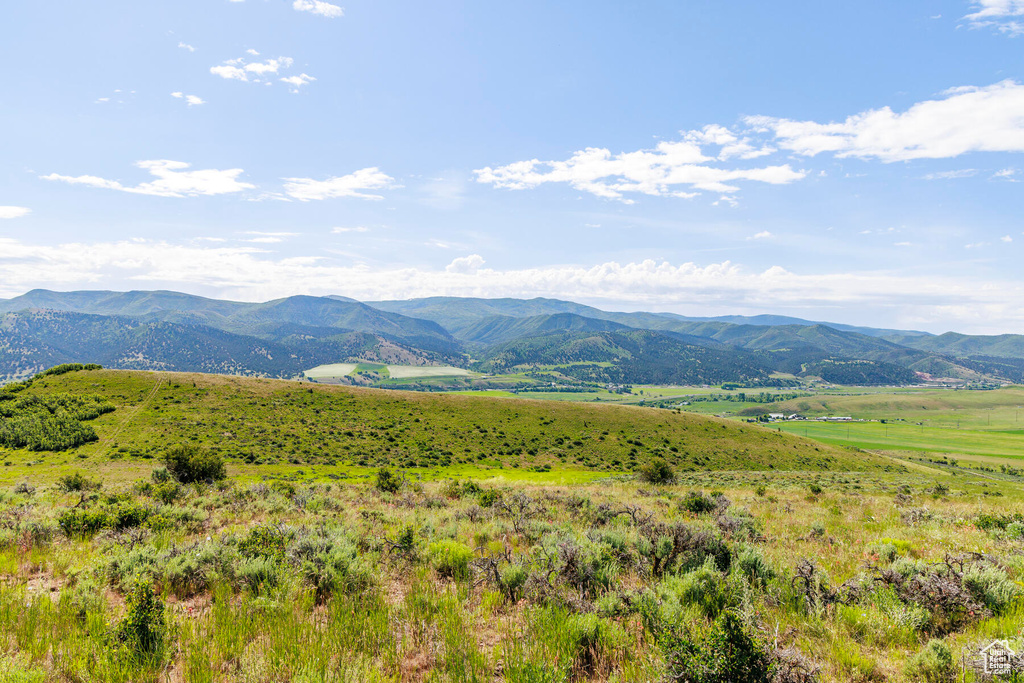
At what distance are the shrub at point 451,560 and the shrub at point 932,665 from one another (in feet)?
18.0

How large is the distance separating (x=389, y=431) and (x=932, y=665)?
7491 centimetres

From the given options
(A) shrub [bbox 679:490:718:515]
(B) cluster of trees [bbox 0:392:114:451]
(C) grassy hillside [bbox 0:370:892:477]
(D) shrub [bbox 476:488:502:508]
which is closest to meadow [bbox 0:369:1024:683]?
(D) shrub [bbox 476:488:502:508]

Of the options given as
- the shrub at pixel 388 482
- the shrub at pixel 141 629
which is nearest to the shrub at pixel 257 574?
the shrub at pixel 141 629

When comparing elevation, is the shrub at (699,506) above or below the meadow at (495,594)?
below

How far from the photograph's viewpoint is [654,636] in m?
4.78

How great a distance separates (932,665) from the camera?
12.9ft

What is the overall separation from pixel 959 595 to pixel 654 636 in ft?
13.9

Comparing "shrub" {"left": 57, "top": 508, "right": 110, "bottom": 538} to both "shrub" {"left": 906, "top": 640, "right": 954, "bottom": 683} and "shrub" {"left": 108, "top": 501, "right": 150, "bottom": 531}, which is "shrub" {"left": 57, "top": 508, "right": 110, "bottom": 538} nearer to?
"shrub" {"left": 108, "top": 501, "right": 150, "bottom": 531}

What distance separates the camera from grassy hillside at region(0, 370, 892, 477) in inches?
2258

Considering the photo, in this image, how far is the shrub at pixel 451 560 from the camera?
709cm

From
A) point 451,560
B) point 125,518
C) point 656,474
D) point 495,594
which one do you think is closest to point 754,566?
point 495,594

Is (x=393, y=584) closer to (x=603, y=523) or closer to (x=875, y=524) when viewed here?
(x=603, y=523)

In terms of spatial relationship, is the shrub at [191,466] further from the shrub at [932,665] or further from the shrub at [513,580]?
Result: the shrub at [932,665]

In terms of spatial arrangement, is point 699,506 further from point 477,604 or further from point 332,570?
point 332,570
